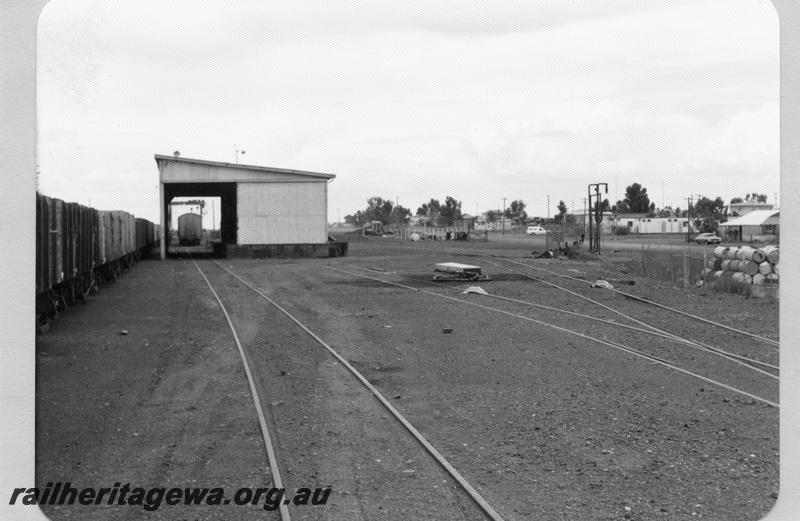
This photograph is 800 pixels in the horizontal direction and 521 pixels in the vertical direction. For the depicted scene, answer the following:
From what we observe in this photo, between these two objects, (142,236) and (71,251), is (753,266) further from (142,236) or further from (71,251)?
(142,236)

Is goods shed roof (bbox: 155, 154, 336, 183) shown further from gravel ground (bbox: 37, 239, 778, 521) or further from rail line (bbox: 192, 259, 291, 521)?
rail line (bbox: 192, 259, 291, 521)

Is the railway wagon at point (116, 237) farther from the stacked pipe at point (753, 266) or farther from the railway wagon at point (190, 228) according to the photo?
the railway wagon at point (190, 228)

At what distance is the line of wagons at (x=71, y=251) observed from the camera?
1215 cm

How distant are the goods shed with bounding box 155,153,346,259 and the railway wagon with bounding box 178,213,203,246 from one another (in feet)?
59.2

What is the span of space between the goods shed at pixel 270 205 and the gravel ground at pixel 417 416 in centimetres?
2425

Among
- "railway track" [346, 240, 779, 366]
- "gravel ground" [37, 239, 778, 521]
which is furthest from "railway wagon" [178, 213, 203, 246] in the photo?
"gravel ground" [37, 239, 778, 521]

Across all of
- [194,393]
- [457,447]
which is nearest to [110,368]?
[194,393]

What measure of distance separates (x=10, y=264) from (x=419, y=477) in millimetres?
3210

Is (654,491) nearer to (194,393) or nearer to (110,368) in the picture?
(194,393)

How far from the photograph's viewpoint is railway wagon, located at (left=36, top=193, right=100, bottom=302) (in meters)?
12.0

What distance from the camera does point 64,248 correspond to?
14.3 meters

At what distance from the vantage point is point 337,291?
20.1 meters

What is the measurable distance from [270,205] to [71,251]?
24.3 meters

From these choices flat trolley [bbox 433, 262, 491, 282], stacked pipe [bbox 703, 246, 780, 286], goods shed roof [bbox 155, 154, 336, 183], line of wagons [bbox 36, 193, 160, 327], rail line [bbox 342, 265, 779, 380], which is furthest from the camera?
goods shed roof [bbox 155, 154, 336, 183]
